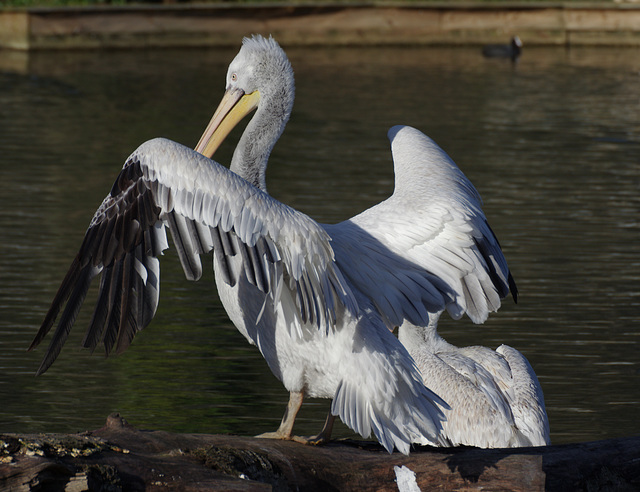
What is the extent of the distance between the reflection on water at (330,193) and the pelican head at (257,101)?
127 centimetres

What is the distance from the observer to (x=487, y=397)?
425cm

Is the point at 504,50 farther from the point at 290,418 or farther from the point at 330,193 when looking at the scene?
the point at 290,418

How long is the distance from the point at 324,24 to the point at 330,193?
12.4m

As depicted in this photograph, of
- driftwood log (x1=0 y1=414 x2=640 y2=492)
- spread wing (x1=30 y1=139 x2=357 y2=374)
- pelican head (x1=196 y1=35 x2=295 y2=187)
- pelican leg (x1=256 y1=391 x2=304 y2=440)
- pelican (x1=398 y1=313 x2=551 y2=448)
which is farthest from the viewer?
pelican head (x1=196 y1=35 x2=295 y2=187)

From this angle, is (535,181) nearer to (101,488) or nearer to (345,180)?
(345,180)

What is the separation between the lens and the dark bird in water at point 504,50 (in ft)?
67.1

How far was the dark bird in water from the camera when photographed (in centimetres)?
2044

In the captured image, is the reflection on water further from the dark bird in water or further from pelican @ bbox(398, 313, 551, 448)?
pelican @ bbox(398, 313, 551, 448)

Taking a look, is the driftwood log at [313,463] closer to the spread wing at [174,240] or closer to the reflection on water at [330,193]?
the spread wing at [174,240]

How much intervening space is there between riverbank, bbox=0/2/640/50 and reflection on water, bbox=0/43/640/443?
71 cm

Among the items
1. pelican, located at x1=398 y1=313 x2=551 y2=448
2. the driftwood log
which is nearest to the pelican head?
pelican, located at x1=398 y1=313 x2=551 y2=448

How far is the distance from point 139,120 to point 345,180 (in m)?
3.80

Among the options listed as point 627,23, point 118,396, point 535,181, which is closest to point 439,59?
point 627,23

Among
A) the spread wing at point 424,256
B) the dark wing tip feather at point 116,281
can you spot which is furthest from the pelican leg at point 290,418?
the dark wing tip feather at point 116,281
